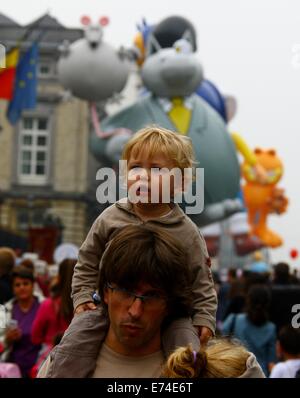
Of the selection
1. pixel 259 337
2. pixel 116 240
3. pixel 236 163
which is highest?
pixel 236 163

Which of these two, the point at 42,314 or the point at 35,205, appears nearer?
the point at 42,314

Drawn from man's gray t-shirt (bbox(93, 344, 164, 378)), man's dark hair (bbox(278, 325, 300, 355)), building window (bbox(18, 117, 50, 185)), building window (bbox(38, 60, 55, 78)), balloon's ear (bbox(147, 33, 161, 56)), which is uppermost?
building window (bbox(38, 60, 55, 78))

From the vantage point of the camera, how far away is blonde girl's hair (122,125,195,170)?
2.49 meters

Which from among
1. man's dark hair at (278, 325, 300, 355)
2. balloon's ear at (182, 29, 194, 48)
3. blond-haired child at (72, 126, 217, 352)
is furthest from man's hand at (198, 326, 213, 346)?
balloon's ear at (182, 29, 194, 48)

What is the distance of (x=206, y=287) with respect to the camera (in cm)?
257

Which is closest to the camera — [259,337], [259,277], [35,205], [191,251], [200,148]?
[191,251]

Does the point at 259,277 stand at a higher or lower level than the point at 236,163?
lower

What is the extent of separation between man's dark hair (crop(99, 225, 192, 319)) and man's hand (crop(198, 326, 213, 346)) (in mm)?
245

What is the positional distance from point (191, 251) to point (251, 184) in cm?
2477

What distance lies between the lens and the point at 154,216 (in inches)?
101

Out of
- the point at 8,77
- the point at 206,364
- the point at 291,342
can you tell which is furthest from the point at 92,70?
the point at 206,364

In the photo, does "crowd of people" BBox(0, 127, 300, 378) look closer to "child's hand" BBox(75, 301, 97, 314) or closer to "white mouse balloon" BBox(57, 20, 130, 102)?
"child's hand" BBox(75, 301, 97, 314)
